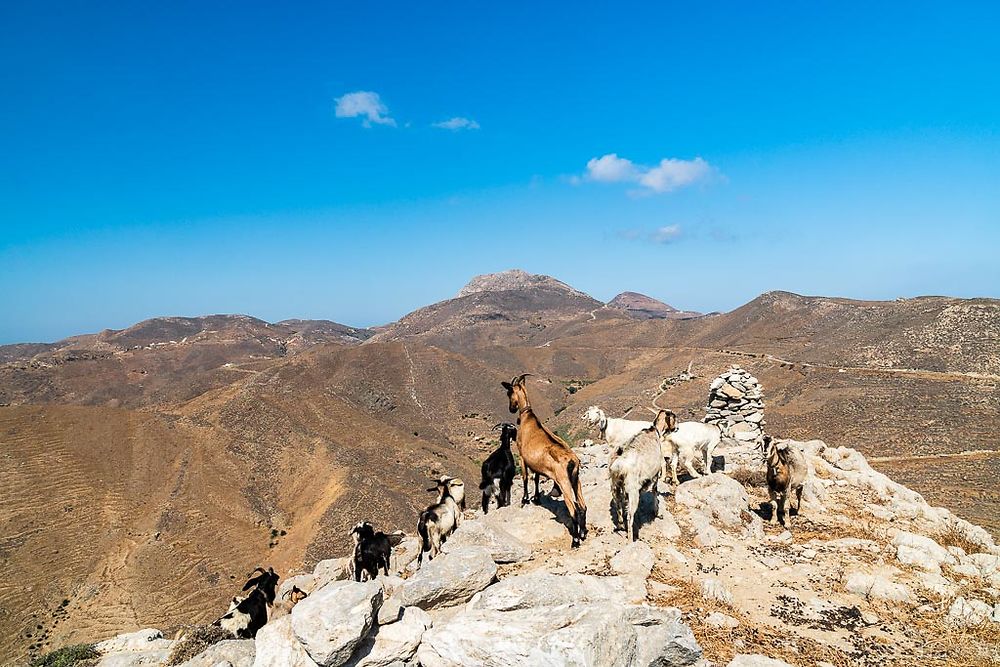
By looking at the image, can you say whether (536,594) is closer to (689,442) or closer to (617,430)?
(617,430)

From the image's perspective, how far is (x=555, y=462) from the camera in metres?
9.92

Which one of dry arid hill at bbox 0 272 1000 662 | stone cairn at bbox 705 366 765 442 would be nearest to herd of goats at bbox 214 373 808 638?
stone cairn at bbox 705 366 765 442

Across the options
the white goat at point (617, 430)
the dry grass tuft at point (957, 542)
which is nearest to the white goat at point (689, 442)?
the white goat at point (617, 430)

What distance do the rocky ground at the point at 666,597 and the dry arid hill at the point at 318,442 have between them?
18.9 metres

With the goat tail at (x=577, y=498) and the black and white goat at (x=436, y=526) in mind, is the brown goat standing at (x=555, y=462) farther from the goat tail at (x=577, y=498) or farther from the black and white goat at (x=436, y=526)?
the black and white goat at (x=436, y=526)

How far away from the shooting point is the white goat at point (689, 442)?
14383 mm

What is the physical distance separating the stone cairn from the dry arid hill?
40.8ft

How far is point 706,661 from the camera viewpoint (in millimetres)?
6359

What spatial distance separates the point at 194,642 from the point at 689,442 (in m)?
12.7

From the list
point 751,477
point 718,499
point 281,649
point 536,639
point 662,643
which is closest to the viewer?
point 536,639

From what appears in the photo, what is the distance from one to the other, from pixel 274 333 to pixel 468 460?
141 m

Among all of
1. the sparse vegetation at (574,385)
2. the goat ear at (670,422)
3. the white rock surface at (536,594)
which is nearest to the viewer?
the white rock surface at (536,594)

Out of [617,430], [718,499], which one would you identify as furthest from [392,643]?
[617,430]

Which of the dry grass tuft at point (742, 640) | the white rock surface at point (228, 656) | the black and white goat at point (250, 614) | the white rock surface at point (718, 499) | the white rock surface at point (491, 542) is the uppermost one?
the white rock surface at point (491, 542)
